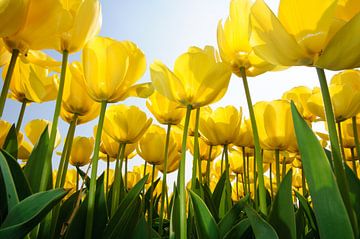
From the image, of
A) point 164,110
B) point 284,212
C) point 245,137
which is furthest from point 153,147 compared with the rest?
point 284,212

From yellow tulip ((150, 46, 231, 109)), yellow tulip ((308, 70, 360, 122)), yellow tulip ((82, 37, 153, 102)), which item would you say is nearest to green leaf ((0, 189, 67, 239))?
yellow tulip ((82, 37, 153, 102))

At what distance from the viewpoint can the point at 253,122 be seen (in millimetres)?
875

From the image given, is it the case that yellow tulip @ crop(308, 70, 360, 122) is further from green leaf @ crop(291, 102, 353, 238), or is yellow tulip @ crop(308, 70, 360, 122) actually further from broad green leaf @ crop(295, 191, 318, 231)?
green leaf @ crop(291, 102, 353, 238)

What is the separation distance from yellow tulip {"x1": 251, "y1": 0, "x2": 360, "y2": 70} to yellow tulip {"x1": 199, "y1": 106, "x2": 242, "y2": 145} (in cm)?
73

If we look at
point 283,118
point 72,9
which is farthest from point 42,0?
point 283,118

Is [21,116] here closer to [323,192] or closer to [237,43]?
[237,43]

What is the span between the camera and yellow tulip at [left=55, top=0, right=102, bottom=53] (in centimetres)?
83

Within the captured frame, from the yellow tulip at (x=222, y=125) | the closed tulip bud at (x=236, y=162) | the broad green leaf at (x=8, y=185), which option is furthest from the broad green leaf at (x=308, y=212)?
the closed tulip bud at (x=236, y=162)

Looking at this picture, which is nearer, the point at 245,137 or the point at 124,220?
the point at 124,220

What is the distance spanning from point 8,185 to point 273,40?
22.7 inches

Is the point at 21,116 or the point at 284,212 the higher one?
the point at 21,116

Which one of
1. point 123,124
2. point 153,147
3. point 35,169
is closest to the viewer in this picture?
point 35,169

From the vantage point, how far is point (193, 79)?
37.9 inches

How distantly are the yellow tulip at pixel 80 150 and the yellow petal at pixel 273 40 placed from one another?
1356 millimetres
